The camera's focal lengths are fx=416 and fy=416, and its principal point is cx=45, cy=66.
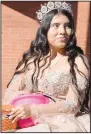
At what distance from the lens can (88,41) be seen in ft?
16.9

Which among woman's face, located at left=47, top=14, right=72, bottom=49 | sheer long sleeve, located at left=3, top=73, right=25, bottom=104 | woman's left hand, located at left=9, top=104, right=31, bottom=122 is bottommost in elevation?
woman's left hand, located at left=9, top=104, right=31, bottom=122

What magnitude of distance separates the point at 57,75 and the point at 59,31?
318 mm

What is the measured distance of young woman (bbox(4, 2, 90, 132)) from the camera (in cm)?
278

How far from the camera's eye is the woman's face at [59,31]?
9.55 ft

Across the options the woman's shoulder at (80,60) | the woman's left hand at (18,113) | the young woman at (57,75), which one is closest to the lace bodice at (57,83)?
the young woman at (57,75)

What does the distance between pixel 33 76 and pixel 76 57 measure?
1.13ft

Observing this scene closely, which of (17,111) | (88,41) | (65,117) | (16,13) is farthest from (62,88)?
(16,13)

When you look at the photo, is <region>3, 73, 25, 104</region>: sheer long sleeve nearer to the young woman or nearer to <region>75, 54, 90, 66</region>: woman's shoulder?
the young woman

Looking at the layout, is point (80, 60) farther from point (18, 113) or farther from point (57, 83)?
point (18, 113)

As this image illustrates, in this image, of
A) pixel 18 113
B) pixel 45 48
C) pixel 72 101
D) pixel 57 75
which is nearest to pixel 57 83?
pixel 57 75

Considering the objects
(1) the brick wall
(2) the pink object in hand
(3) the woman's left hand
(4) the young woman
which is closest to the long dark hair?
(4) the young woman

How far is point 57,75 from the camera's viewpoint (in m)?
2.98

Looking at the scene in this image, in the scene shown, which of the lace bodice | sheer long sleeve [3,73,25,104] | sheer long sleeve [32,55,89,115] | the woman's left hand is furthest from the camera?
sheer long sleeve [3,73,25,104]

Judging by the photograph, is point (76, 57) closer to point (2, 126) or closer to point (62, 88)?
point (62, 88)
